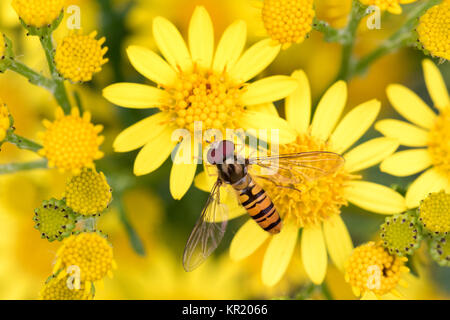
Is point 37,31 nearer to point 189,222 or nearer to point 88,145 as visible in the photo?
point 88,145

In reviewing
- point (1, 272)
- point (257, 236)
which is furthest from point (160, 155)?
point (1, 272)

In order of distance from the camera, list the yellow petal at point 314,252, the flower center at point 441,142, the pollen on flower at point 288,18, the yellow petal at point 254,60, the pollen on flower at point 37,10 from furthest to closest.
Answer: the flower center at point 441,142 < the yellow petal at point 314,252 < the yellow petal at point 254,60 < the pollen on flower at point 288,18 < the pollen on flower at point 37,10

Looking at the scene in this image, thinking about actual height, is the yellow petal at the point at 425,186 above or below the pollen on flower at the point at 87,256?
above

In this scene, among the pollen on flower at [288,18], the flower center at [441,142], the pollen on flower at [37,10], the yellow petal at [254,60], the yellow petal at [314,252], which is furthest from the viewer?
the flower center at [441,142]

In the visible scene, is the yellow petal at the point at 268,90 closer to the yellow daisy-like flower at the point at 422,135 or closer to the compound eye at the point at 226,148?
the compound eye at the point at 226,148

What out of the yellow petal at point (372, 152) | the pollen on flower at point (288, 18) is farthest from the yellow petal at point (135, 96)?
the yellow petal at point (372, 152)

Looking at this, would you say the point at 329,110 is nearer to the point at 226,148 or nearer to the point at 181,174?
the point at 226,148
